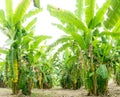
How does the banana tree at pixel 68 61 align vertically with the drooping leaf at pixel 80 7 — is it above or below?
below

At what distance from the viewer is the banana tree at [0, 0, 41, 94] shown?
6.05 meters

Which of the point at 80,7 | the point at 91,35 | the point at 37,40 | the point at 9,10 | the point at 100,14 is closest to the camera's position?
the point at 100,14

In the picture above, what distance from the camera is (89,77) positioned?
6.09 meters

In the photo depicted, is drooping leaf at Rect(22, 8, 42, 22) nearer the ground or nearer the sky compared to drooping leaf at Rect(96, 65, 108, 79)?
nearer the sky

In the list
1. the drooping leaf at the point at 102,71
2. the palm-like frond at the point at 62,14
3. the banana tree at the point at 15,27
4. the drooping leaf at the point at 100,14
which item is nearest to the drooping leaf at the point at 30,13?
the banana tree at the point at 15,27

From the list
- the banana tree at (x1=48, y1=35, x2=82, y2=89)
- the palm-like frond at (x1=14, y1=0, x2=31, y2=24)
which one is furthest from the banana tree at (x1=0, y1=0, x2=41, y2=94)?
the banana tree at (x1=48, y1=35, x2=82, y2=89)

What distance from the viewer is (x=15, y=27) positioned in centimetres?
655

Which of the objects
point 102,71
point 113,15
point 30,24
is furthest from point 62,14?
point 30,24

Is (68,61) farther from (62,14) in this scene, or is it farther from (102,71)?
(62,14)

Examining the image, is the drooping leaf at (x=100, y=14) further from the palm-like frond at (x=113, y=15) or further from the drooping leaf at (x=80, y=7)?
the drooping leaf at (x=80, y=7)

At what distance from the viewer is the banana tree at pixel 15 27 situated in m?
6.05

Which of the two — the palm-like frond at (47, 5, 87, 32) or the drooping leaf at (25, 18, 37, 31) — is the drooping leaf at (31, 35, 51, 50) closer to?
the drooping leaf at (25, 18, 37, 31)

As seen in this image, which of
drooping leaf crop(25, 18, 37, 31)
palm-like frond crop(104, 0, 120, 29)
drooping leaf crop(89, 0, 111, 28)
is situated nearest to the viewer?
drooping leaf crop(89, 0, 111, 28)

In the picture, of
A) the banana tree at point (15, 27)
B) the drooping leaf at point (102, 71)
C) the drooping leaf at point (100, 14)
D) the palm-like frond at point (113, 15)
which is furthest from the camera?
the palm-like frond at point (113, 15)
